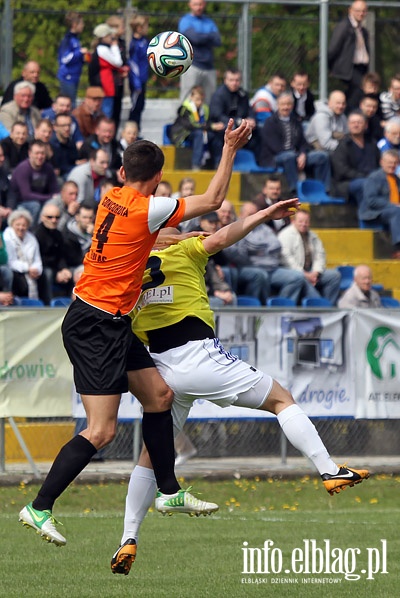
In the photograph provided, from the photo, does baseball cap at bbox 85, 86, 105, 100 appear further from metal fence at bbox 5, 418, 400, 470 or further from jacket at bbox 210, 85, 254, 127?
metal fence at bbox 5, 418, 400, 470

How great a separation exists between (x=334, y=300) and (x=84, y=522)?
229 inches

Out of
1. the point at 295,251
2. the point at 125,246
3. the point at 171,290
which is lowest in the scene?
the point at 295,251

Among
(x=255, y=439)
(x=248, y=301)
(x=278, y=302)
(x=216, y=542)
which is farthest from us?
(x=278, y=302)

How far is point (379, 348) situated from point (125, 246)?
21.1ft

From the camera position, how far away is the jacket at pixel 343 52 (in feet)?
68.7

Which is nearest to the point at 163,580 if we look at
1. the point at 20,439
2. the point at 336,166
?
the point at 20,439

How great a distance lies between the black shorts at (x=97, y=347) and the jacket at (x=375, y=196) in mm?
10812

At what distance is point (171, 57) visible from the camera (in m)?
9.29

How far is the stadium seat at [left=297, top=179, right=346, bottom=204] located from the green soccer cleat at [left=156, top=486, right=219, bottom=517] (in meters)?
11.0

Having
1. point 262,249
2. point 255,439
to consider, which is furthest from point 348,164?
point 255,439

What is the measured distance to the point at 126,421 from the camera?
46.3 feet

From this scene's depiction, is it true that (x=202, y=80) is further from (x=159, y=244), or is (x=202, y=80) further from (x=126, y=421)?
(x=159, y=244)

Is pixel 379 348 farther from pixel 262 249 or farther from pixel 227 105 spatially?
pixel 227 105

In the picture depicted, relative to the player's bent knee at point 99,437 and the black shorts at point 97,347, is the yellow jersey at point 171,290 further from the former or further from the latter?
the player's bent knee at point 99,437
